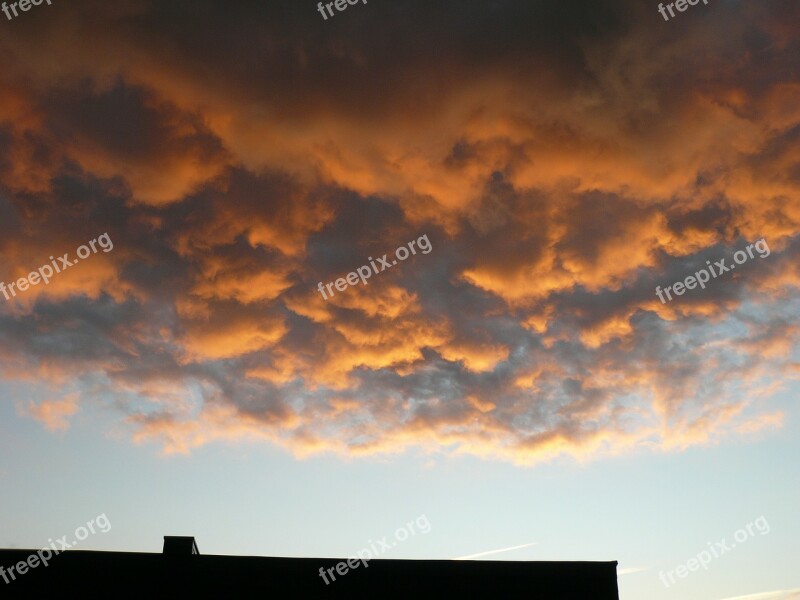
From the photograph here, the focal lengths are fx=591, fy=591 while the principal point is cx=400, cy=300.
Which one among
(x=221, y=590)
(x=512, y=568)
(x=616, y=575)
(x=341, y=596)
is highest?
(x=221, y=590)

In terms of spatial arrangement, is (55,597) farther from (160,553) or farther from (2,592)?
(160,553)

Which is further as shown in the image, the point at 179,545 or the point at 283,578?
the point at 179,545

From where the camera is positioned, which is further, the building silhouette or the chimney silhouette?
the chimney silhouette

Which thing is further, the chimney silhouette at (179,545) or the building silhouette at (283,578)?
the chimney silhouette at (179,545)

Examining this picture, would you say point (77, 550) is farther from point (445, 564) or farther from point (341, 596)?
point (445, 564)

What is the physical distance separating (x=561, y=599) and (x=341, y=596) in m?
6.78

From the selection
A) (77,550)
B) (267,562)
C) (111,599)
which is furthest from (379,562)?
(77,550)

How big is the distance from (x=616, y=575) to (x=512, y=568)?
10.5 ft

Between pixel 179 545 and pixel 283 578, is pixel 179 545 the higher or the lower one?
the higher one

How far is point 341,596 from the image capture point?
18.4m

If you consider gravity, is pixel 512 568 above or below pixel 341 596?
below

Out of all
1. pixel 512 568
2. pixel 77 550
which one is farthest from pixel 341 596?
pixel 77 550

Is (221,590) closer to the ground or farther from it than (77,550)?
closer to the ground

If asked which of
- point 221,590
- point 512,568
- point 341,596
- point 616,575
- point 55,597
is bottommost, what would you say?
point 616,575
